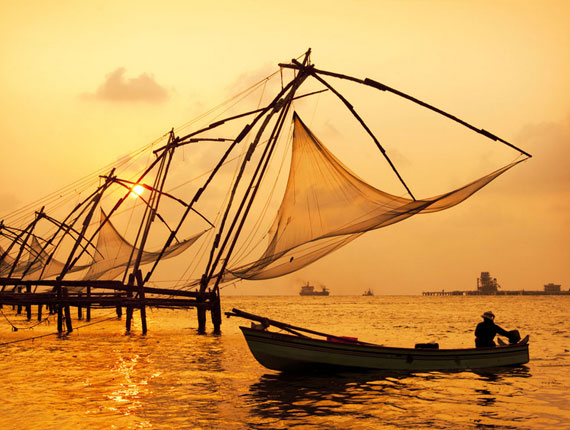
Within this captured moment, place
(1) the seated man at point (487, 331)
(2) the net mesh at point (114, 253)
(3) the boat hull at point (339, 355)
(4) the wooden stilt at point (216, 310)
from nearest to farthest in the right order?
(3) the boat hull at point (339, 355)
(1) the seated man at point (487, 331)
(4) the wooden stilt at point (216, 310)
(2) the net mesh at point (114, 253)

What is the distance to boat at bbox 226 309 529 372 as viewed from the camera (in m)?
17.0

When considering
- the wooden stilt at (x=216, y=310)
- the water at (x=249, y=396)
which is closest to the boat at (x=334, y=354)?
the water at (x=249, y=396)

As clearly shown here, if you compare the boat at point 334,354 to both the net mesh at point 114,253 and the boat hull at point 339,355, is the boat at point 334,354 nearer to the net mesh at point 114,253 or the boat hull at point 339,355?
the boat hull at point 339,355

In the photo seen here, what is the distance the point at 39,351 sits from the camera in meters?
25.9

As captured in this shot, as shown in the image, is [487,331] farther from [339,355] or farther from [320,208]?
[320,208]

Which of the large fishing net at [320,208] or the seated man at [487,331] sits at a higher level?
the large fishing net at [320,208]

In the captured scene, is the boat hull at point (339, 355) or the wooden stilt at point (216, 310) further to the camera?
the wooden stilt at point (216, 310)

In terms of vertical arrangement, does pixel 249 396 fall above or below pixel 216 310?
below

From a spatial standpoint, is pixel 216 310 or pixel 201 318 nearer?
pixel 216 310

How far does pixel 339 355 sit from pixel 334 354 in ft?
0.46

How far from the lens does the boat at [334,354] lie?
16969 millimetres

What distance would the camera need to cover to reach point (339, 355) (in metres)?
17.2

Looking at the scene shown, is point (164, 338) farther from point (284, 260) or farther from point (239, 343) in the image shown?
point (284, 260)

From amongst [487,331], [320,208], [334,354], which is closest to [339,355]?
[334,354]
